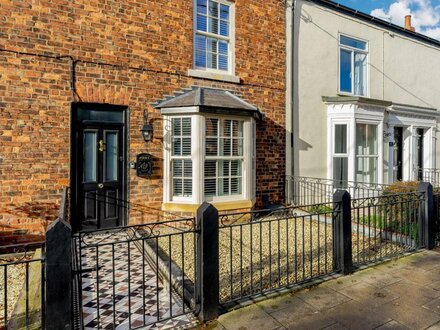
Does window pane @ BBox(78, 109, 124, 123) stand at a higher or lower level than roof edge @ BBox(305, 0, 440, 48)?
lower

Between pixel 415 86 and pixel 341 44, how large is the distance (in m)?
4.29

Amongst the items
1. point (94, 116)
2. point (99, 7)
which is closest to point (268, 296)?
point (94, 116)

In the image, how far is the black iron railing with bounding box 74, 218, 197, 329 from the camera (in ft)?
9.88

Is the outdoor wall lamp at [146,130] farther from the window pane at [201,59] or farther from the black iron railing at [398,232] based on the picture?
the black iron railing at [398,232]

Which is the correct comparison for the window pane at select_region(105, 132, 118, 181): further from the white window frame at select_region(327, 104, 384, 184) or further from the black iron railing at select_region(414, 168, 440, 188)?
the black iron railing at select_region(414, 168, 440, 188)

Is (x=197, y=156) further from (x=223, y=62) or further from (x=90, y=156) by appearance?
(x=223, y=62)

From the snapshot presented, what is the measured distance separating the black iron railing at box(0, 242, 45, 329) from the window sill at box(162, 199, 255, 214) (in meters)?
2.56

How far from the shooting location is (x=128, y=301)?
3.28 m

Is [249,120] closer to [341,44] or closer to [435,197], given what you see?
[435,197]

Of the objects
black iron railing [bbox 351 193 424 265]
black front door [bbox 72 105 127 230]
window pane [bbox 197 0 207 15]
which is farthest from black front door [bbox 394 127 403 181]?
black front door [bbox 72 105 127 230]

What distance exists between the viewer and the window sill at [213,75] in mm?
7245

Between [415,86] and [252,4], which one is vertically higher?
[252,4]

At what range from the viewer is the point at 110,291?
3.80 m

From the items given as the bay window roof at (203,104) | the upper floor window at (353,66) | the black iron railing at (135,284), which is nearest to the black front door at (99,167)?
the bay window roof at (203,104)
